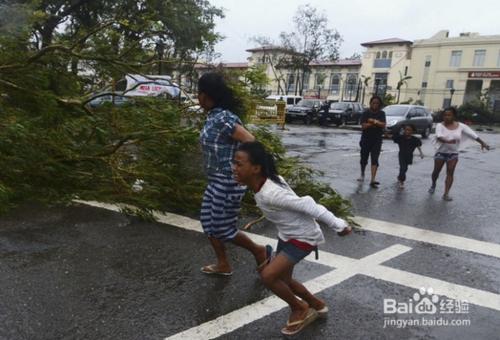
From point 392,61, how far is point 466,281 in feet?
221

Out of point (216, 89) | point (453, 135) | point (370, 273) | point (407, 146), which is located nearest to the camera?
point (216, 89)

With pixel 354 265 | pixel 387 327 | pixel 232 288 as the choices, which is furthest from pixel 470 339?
pixel 232 288

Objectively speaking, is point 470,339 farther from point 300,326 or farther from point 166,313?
point 166,313

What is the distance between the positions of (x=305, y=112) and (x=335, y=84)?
44.4 metres

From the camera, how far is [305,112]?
97.9 feet

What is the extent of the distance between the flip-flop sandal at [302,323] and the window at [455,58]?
217 ft

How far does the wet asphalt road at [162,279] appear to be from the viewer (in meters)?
3.18

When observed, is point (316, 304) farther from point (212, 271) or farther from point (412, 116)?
point (412, 116)

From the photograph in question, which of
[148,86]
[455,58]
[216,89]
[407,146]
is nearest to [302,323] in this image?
[216,89]

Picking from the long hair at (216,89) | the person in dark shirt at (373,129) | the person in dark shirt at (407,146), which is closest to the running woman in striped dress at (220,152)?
the long hair at (216,89)

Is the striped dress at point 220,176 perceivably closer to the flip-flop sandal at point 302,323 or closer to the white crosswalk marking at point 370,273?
the white crosswalk marking at point 370,273

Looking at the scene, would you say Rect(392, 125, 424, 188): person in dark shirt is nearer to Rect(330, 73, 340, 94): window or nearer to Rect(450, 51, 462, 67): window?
Rect(450, 51, 462, 67): window

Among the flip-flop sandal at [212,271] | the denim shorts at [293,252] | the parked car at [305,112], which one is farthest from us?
the parked car at [305,112]

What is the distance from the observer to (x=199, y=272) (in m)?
4.10
